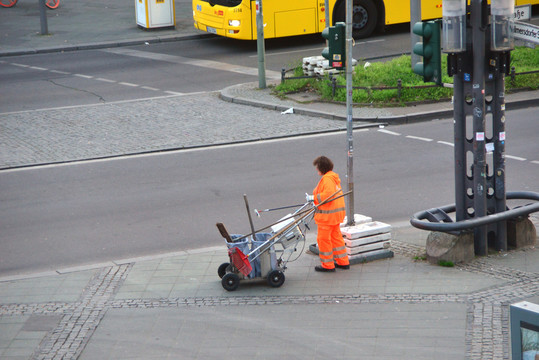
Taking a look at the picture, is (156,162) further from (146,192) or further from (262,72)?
(262,72)

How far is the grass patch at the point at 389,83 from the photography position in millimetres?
19469

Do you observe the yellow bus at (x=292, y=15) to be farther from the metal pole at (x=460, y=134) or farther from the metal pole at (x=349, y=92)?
the metal pole at (x=460, y=134)

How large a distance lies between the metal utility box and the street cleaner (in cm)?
2070

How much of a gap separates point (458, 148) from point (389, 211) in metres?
2.44

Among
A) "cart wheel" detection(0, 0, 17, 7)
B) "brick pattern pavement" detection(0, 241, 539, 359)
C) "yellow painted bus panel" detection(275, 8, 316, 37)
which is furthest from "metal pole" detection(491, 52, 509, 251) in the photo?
"cart wheel" detection(0, 0, 17, 7)

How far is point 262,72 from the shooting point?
21.1 meters

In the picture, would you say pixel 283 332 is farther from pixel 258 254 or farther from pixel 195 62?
pixel 195 62

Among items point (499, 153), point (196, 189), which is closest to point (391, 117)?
point (196, 189)

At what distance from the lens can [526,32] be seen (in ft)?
32.3

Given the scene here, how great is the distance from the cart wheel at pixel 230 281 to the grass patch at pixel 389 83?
1009 centimetres

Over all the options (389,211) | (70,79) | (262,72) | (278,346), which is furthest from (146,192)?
(70,79)

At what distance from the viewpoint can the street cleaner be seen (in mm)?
10125

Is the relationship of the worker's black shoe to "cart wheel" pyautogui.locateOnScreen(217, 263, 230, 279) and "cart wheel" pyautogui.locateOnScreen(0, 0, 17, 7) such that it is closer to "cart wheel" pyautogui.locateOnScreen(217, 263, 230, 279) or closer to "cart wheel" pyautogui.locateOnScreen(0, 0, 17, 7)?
"cart wheel" pyautogui.locateOnScreen(217, 263, 230, 279)

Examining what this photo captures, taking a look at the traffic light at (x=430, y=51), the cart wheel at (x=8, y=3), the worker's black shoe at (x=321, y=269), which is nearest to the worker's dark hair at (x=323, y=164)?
the worker's black shoe at (x=321, y=269)
